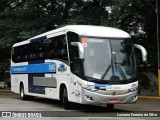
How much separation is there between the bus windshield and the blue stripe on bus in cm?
344

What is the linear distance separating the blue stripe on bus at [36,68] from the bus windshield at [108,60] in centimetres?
344

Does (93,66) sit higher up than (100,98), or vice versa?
(93,66)

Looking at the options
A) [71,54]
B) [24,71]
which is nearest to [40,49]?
[24,71]

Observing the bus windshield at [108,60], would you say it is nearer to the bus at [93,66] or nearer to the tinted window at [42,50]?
the bus at [93,66]

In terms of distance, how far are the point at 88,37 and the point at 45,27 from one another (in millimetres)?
15234

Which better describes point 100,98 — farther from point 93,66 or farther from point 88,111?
point 88,111

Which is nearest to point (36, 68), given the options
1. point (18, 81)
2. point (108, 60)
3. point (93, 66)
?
point (18, 81)

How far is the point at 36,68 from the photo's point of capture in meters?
21.4

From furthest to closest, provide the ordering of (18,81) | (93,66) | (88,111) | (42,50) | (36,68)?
(18,81) < (36,68) < (42,50) < (88,111) < (93,66)

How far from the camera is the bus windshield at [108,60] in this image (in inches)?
614

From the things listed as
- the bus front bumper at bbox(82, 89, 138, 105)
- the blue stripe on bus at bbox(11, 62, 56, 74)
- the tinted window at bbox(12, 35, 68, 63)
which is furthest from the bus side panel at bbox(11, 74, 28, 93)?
the bus front bumper at bbox(82, 89, 138, 105)

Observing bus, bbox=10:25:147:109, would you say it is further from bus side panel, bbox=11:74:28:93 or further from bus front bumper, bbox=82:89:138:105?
bus side panel, bbox=11:74:28:93

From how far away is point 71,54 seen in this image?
1661 cm

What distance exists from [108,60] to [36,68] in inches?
260
